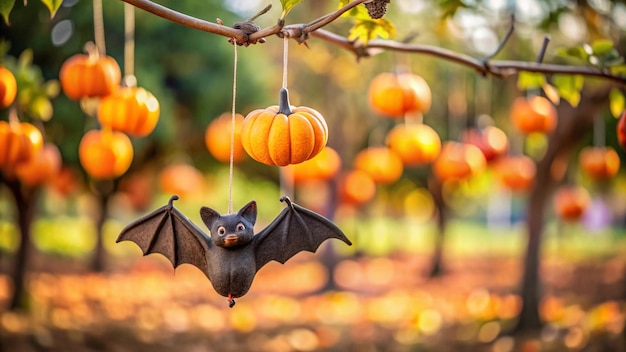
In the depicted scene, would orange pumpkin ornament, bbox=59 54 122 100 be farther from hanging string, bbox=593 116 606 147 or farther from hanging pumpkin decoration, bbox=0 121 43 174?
hanging string, bbox=593 116 606 147

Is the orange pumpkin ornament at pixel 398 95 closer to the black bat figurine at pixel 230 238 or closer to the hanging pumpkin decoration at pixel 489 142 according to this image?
the hanging pumpkin decoration at pixel 489 142

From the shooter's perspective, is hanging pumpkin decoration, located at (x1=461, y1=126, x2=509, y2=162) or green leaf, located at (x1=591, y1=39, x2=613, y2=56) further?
hanging pumpkin decoration, located at (x1=461, y1=126, x2=509, y2=162)

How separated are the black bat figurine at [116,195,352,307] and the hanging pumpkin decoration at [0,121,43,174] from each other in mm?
1070

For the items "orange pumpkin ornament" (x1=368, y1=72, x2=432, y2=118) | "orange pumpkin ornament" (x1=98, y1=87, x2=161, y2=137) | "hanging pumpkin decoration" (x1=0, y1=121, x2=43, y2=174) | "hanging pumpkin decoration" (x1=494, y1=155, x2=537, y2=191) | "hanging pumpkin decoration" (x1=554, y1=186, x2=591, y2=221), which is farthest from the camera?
"hanging pumpkin decoration" (x1=554, y1=186, x2=591, y2=221)

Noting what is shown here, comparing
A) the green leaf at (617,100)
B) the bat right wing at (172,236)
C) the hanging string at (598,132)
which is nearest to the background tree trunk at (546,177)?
the hanging string at (598,132)

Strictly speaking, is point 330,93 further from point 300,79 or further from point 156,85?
point 156,85

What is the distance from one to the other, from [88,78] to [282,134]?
5.17 feet

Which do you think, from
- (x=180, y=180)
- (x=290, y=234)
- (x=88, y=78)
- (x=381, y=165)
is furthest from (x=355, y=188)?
(x=290, y=234)

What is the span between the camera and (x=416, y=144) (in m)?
4.61

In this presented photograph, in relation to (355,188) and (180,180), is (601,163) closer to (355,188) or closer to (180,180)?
(355,188)

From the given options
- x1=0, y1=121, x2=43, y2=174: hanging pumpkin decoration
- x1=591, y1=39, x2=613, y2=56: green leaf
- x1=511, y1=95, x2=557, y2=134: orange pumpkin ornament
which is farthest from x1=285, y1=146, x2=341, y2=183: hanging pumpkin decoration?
x1=591, y1=39, x2=613, y2=56: green leaf

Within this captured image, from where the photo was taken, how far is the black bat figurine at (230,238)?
5.54 feet

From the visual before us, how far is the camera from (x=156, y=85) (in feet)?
18.4

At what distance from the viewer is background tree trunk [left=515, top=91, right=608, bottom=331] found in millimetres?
5445
